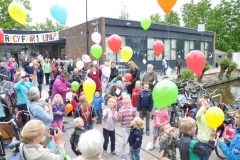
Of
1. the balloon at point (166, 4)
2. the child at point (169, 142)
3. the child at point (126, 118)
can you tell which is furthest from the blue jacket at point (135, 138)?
the balloon at point (166, 4)

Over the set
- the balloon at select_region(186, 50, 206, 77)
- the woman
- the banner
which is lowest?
the woman

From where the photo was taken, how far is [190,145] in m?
2.54

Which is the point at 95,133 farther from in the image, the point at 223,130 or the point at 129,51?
the point at 129,51

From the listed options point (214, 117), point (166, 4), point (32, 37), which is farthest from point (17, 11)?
point (32, 37)

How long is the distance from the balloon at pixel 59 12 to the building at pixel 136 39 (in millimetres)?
8127

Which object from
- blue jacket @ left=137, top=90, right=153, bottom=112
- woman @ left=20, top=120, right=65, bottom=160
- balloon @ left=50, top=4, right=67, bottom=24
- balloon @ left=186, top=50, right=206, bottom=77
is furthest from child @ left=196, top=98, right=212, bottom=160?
balloon @ left=50, top=4, right=67, bottom=24

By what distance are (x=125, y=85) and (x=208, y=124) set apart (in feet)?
12.9

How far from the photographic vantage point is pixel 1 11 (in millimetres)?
27938

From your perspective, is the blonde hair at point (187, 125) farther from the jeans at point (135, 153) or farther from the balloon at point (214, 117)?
the jeans at point (135, 153)

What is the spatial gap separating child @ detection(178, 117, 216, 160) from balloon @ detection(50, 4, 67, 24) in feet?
18.0

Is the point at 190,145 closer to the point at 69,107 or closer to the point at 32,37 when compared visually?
the point at 69,107

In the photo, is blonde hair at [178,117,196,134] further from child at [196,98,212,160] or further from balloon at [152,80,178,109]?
balloon at [152,80,178,109]

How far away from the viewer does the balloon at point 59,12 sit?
6.52 m

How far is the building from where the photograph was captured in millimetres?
15260
